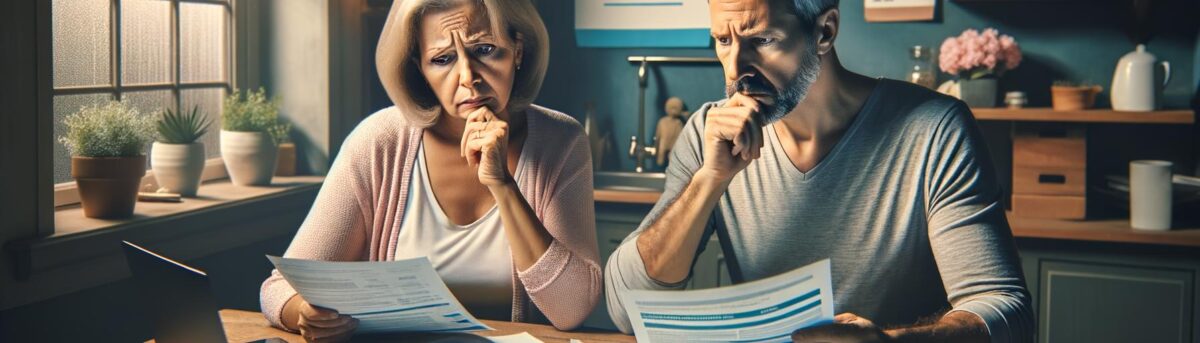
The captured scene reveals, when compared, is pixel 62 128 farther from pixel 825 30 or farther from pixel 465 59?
pixel 825 30

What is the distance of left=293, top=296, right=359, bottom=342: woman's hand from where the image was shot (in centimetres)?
146

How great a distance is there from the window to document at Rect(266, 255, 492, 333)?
115 centimetres

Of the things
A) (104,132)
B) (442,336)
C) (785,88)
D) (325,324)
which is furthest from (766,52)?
(104,132)

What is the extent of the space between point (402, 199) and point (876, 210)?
818mm

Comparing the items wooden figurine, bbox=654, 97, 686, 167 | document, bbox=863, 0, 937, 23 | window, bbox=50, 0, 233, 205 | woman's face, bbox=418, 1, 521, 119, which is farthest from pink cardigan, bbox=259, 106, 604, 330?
document, bbox=863, 0, 937, 23

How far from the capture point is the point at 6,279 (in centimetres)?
194

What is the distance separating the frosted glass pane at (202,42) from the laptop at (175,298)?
1660 millimetres

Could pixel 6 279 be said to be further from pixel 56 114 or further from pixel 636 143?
pixel 636 143

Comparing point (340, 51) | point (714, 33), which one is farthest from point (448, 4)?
point (340, 51)

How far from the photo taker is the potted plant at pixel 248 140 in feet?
9.18

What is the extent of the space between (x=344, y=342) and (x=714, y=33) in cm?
70

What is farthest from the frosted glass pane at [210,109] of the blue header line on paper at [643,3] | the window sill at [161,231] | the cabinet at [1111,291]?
the cabinet at [1111,291]

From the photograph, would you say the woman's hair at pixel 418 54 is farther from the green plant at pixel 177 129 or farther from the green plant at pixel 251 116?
the green plant at pixel 251 116

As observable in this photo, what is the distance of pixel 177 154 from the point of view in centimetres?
254
